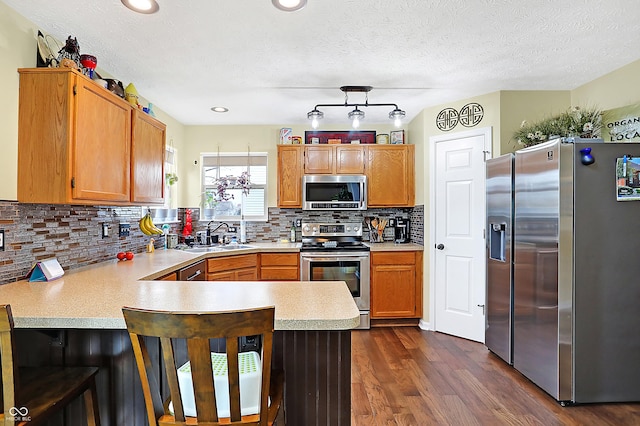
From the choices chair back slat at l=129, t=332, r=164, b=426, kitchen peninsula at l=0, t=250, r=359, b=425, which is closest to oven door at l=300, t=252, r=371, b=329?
kitchen peninsula at l=0, t=250, r=359, b=425

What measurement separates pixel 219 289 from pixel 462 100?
302 centimetres

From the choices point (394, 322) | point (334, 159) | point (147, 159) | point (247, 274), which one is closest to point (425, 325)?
point (394, 322)

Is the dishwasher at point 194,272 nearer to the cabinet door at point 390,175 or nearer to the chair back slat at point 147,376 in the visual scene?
the chair back slat at point 147,376

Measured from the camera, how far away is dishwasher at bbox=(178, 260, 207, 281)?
270cm

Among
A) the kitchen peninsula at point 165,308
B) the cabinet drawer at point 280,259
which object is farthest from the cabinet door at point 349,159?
the kitchen peninsula at point 165,308

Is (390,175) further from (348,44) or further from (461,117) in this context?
(348,44)

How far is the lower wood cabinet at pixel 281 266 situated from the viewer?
12.5ft

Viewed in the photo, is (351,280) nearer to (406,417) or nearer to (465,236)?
(465,236)

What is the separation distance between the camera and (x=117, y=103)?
2297mm

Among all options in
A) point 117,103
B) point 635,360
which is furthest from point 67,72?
→ point 635,360

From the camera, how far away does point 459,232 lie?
354 centimetres

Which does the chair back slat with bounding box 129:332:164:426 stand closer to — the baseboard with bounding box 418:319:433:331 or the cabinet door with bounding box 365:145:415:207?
the baseboard with bounding box 418:319:433:331

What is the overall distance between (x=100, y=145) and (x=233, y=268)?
68.9 inches

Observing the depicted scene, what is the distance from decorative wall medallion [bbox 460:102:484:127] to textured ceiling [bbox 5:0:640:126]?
0.67 feet
